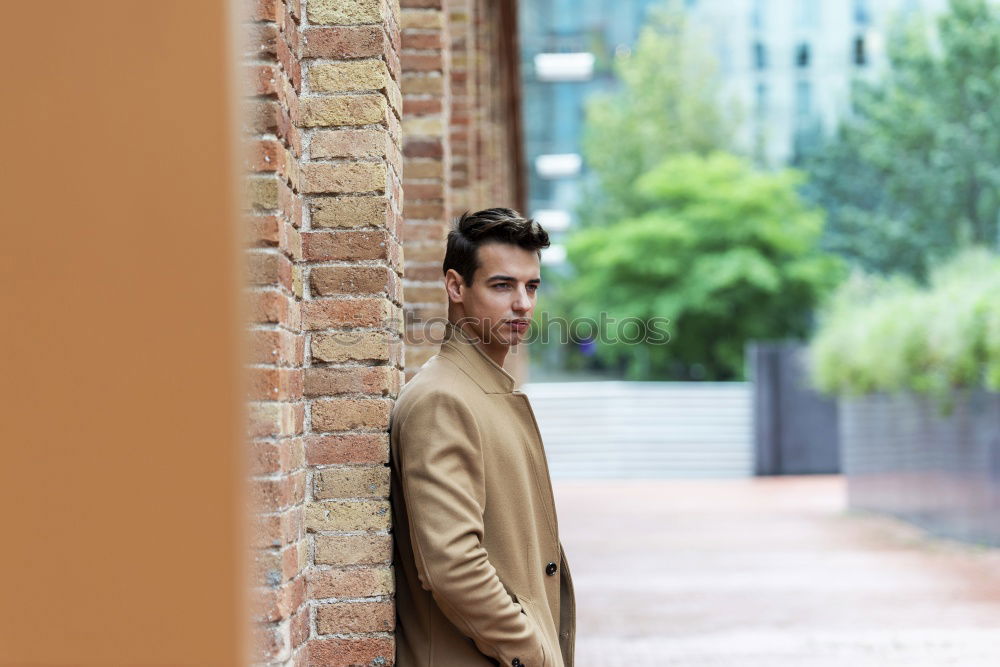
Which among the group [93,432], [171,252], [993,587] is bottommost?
[993,587]

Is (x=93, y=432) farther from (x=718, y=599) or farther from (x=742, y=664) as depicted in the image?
(x=718, y=599)

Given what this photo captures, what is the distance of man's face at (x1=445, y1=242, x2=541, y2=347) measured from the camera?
2867 millimetres

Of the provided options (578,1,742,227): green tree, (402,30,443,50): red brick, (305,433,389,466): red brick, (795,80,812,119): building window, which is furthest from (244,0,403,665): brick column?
(795,80,812,119): building window

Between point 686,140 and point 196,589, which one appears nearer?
point 196,589

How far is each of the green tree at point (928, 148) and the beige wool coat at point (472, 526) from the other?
3547 cm

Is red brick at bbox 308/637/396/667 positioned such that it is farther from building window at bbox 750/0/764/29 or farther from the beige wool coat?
building window at bbox 750/0/764/29

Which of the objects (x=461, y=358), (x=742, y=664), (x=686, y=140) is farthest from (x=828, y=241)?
(x=461, y=358)

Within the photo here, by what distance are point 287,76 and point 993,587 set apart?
7.91m

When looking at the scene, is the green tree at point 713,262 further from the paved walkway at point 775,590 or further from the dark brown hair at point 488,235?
the dark brown hair at point 488,235

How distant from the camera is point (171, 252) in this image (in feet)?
3.53

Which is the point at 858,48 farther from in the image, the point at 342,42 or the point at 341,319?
the point at 341,319

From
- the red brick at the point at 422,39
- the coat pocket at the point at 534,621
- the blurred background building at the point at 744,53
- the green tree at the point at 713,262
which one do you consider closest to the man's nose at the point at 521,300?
the coat pocket at the point at 534,621

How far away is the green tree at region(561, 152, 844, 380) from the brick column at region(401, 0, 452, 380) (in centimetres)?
2897

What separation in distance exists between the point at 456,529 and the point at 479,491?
0.15 meters
